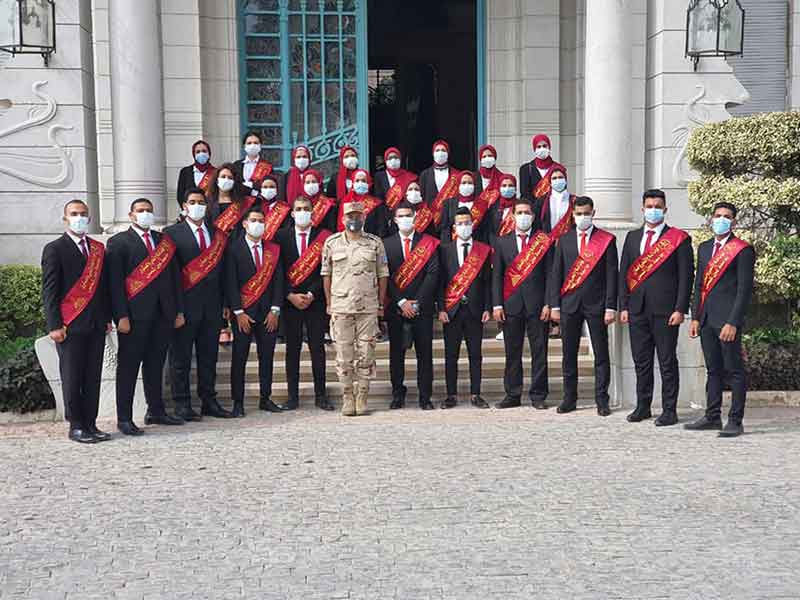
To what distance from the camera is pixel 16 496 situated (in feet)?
22.9

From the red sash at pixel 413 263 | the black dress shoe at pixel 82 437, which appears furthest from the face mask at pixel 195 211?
the black dress shoe at pixel 82 437

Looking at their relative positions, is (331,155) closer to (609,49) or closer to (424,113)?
(609,49)

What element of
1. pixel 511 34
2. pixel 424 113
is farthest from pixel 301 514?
pixel 424 113

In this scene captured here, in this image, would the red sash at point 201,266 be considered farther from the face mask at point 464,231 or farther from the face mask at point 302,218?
the face mask at point 464,231

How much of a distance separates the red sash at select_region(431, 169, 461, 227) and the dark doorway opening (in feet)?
25.4

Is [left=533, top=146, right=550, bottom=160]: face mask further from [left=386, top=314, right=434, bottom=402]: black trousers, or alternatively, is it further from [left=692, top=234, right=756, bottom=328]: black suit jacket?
[left=692, top=234, right=756, bottom=328]: black suit jacket

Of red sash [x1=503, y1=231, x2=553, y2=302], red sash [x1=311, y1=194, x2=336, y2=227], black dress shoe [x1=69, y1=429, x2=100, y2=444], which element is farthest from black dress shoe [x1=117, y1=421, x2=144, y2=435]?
red sash [x1=503, y1=231, x2=553, y2=302]

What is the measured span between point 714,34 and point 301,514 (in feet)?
26.5

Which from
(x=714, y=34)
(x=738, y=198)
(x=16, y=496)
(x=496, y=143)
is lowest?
(x=16, y=496)

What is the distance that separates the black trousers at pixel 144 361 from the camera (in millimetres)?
9047

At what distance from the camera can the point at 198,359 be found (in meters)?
9.73

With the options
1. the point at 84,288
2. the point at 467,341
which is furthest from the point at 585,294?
the point at 84,288

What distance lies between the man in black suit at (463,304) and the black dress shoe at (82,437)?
132 inches

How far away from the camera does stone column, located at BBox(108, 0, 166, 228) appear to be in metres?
10.6
